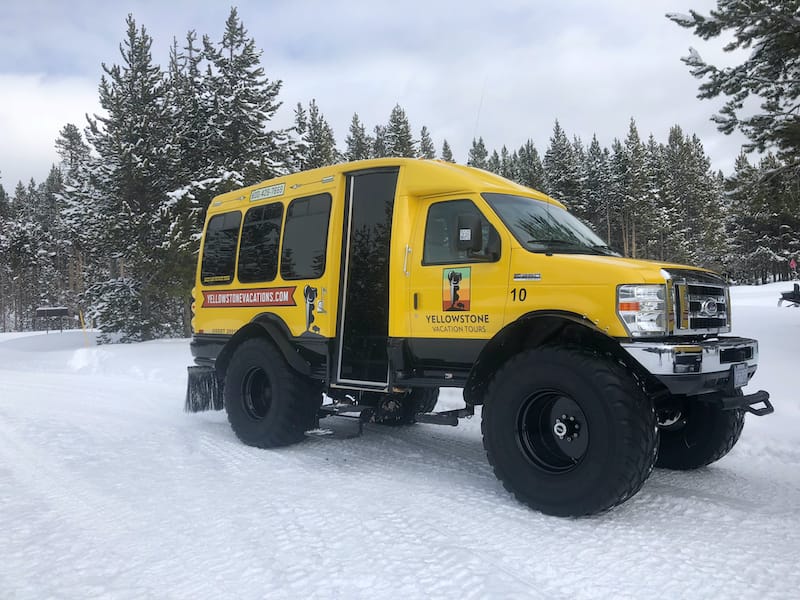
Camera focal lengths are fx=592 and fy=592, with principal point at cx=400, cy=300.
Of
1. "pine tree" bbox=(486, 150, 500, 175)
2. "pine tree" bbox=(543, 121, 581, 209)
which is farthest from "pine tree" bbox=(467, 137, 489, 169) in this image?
"pine tree" bbox=(543, 121, 581, 209)

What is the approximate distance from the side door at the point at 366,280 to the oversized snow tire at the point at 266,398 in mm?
655

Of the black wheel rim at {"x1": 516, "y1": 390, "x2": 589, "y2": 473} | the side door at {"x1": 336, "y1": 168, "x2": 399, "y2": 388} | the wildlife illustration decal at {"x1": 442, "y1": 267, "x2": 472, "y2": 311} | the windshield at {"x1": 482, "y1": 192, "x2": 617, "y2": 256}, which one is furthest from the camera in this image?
the side door at {"x1": 336, "y1": 168, "x2": 399, "y2": 388}

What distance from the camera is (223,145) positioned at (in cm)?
2266

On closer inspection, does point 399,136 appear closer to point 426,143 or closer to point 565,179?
point 565,179

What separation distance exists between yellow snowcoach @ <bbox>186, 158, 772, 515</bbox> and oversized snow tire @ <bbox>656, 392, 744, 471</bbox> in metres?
0.01

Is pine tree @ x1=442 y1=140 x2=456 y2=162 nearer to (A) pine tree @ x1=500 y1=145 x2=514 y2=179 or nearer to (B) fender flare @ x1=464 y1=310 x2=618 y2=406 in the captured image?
(A) pine tree @ x1=500 y1=145 x2=514 y2=179

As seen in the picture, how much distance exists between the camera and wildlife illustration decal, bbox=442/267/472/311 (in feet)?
16.6

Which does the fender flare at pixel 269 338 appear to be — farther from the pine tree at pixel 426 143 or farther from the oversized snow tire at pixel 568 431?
the pine tree at pixel 426 143

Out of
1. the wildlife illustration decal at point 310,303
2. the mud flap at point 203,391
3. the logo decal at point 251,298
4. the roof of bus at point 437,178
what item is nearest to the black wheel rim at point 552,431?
the roof of bus at point 437,178

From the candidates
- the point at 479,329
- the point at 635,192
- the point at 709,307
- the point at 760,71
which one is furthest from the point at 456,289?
the point at 635,192

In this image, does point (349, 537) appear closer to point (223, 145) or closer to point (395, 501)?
point (395, 501)

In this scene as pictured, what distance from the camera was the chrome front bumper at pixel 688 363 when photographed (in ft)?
13.1

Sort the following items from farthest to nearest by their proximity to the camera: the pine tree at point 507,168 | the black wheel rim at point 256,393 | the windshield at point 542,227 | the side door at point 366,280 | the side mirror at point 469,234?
the pine tree at point 507,168
the black wheel rim at point 256,393
the side door at point 366,280
the windshield at point 542,227
the side mirror at point 469,234

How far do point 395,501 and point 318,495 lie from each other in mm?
647
